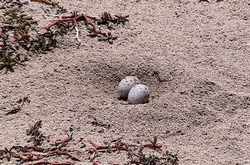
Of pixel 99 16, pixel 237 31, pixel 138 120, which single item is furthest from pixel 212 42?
pixel 138 120

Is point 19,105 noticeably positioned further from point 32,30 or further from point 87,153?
point 32,30

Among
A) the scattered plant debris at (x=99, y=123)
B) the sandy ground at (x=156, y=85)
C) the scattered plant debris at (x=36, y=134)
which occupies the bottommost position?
the scattered plant debris at (x=36, y=134)

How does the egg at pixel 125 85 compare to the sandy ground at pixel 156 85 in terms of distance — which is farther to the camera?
the egg at pixel 125 85

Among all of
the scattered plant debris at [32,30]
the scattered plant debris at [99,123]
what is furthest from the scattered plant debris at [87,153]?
the scattered plant debris at [32,30]

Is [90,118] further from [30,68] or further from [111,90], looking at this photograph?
[30,68]

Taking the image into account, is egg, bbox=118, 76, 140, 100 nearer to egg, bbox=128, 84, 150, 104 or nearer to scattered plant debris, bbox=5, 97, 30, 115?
egg, bbox=128, 84, 150, 104

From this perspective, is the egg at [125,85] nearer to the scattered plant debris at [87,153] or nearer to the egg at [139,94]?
the egg at [139,94]

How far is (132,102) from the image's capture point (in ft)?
14.7

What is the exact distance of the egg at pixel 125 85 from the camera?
454cm

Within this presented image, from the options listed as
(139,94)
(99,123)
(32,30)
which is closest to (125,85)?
(139,94)

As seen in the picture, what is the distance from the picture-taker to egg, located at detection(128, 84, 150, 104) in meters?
4.41

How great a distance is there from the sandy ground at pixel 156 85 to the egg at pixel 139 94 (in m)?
0.06

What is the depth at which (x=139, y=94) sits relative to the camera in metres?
4.41

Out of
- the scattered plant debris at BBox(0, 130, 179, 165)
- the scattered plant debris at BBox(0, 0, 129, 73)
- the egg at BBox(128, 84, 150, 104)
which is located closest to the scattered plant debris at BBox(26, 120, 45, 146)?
the scattered plant debris at BBox(0, 130, 179, 165)
